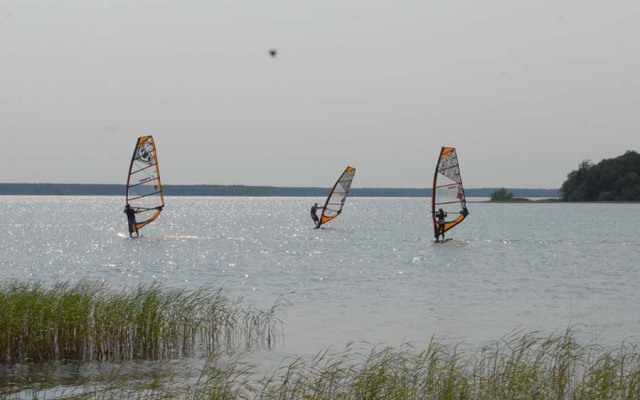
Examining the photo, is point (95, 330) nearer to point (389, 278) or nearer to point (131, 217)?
point (389, 278)

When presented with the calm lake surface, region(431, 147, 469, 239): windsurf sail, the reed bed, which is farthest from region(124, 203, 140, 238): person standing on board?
the reed bed

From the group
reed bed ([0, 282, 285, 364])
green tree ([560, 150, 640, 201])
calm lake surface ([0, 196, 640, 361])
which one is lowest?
calm lake surface ([0, 196, 640, 361])

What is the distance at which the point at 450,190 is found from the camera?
154 feet

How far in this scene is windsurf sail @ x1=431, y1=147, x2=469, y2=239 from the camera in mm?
45188

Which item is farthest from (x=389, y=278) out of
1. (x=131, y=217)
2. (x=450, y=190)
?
(x=131, y=217)

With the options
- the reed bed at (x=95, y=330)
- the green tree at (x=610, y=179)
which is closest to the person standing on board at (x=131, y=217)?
the reed bed at (x=95, y=330)

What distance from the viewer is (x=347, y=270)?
3694cm

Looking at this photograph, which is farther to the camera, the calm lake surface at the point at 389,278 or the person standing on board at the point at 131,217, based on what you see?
the person standing on board at the point at 131,217

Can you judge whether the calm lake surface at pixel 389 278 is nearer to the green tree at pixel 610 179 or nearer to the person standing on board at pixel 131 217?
the person standing on board at pixel 131 217

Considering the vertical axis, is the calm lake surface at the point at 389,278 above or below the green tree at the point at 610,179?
below

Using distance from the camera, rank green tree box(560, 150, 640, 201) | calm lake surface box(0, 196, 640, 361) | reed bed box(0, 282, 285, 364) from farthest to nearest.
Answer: green tree box(560, 150, 640, 201), calm lake surface box(0, 196, 640, 361), reed bed box(0, 282, 285, 364)

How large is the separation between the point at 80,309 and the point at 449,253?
33948 millimetres

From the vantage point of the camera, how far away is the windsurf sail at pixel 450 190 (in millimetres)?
45188

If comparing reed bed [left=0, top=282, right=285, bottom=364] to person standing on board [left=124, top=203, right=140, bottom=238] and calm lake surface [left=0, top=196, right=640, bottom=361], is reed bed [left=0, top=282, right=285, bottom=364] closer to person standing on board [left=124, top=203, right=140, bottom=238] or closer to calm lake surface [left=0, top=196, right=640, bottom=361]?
calm lake surface [left=0, top=196, right=640, bottom=361]
